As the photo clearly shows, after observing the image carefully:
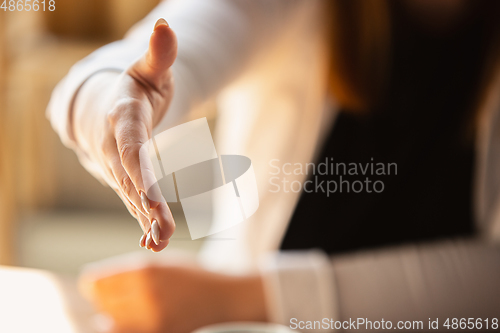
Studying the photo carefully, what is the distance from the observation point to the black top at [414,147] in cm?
20

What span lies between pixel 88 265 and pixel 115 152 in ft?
0.57

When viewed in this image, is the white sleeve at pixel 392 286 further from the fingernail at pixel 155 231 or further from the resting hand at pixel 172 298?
the fingernail at pixel 155 231

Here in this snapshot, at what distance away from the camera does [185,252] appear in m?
0.28

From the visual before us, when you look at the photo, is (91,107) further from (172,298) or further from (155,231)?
(172,298)

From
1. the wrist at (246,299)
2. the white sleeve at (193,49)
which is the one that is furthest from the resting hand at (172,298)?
the white sleeve at (193,49)

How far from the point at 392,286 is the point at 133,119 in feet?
0.61

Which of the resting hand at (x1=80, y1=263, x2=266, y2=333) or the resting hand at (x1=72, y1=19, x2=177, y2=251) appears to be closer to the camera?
the resting hand at (x1=72, y1=19, x2=177, y2=251)

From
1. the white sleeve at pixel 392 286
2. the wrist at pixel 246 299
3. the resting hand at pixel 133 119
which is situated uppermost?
the resting hand at pixel 133 119

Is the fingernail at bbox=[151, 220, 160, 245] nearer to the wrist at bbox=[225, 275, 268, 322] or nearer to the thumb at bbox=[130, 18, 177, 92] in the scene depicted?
Answer: the thumb at bbox=[130, 18, 177, 92]

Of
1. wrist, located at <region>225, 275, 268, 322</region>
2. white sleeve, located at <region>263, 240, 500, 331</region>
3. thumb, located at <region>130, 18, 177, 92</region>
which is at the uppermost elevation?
thumb, located at <region>130, 18, 177, 92</region>

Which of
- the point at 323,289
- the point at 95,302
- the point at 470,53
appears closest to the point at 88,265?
the point at 95,302

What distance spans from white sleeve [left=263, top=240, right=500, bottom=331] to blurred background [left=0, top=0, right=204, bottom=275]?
78 millimetres

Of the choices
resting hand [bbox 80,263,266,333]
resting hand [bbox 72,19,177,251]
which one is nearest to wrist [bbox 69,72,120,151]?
resting hand [bbox 72,19,177,251]

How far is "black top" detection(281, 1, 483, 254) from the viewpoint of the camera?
0.20 m
